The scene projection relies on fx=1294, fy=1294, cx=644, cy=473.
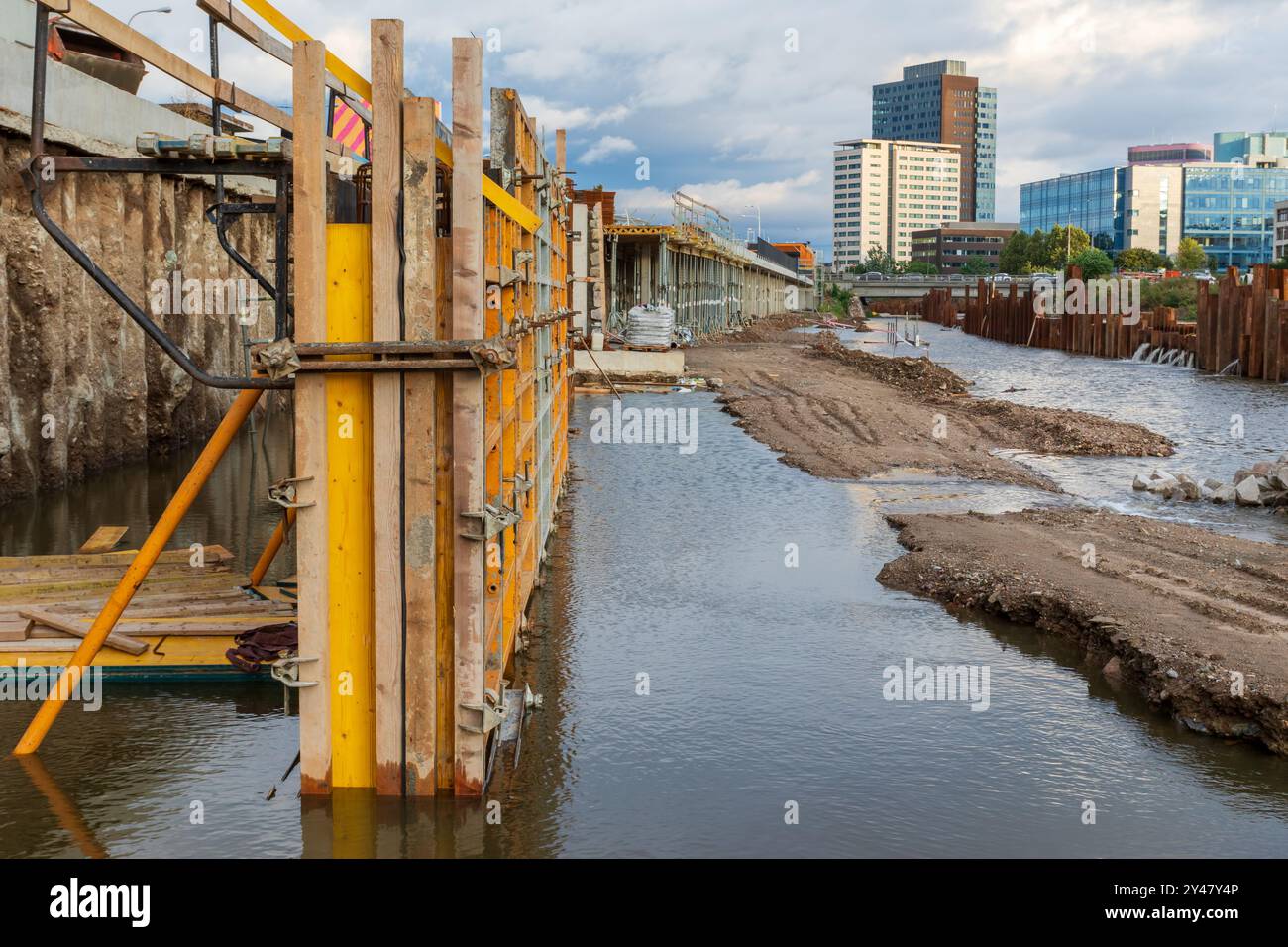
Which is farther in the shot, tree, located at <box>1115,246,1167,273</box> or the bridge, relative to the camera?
the bridge

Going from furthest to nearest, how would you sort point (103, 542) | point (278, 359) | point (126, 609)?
point (103, 542), point (126, 609), point (278, 359)

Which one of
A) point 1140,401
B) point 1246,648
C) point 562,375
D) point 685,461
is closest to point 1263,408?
point 1140,401

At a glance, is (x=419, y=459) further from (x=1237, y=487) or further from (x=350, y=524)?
(x=1237, y=487)

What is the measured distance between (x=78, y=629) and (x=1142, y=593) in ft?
28.5

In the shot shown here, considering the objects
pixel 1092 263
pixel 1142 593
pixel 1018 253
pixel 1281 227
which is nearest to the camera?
pixel 1142 593

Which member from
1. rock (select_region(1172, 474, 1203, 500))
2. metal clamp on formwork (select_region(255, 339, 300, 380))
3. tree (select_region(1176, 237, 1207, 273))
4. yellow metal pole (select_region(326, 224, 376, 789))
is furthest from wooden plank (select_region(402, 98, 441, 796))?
tree (select_region(1176, 237, 1207, 273))

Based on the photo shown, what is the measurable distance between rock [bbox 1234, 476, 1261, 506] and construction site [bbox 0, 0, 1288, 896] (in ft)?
0.22

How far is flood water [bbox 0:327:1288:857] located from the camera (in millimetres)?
6836

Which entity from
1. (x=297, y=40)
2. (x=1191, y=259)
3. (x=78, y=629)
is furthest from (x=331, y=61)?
(x=1191, y=259)

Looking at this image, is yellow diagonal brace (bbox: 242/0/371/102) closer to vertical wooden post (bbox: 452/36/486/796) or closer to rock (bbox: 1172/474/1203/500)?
vertical wooden post (bbox: 452/36/486/796)

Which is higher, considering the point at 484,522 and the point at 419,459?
the point at 419,459

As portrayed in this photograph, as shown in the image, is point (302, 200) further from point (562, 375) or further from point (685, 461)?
point (685, 461)

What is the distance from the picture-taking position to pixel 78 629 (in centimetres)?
913

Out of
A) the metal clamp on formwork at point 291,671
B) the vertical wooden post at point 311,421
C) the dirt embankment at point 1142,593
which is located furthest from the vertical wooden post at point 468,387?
the dirt embankment at point 1142,593
